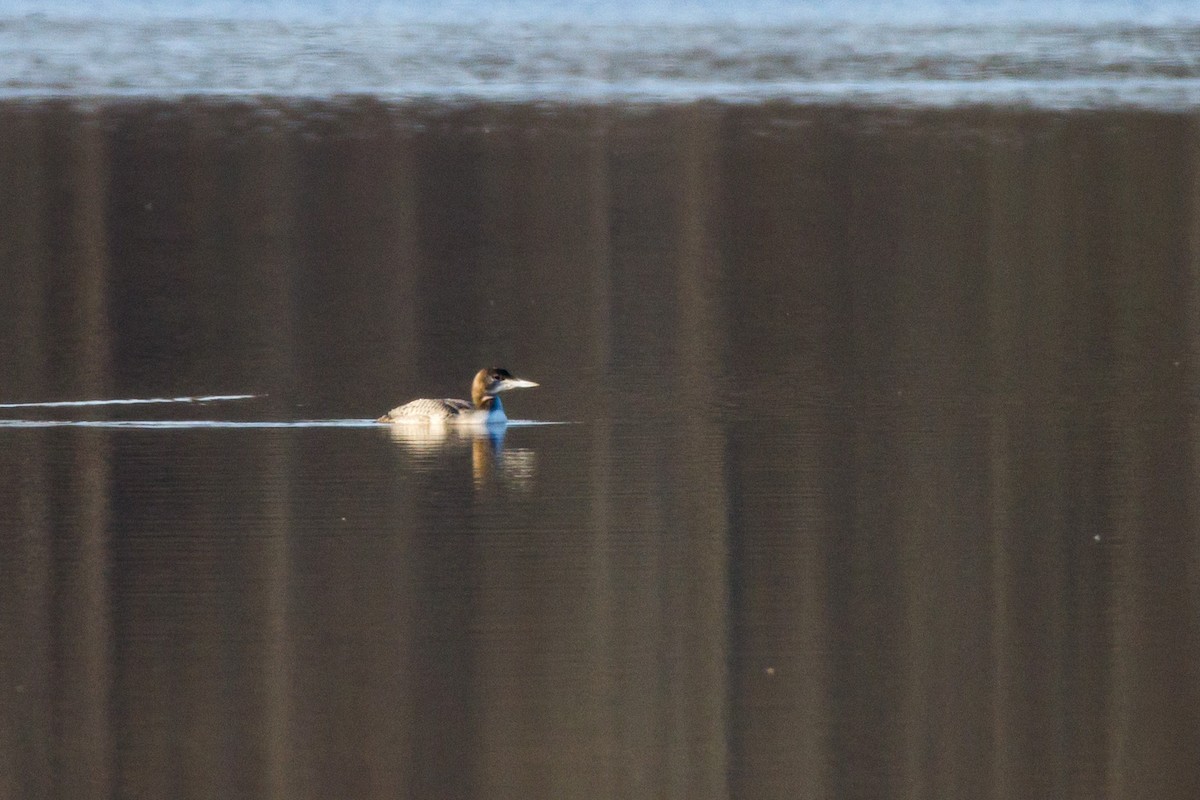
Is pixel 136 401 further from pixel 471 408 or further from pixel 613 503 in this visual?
pixel 613 503

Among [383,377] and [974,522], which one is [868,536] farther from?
[383,377]

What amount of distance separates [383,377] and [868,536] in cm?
457

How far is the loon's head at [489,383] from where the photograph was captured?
11.9 m

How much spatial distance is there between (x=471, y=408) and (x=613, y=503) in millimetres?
2163

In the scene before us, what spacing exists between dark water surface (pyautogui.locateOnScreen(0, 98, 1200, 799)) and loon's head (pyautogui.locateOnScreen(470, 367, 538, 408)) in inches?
9.2

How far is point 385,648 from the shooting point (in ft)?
25.7

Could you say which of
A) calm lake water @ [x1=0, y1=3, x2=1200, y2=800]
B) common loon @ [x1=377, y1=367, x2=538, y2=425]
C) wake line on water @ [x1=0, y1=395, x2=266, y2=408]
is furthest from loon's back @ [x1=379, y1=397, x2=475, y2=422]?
wake line on water @ [x1=0, y1=395, x2=266, y2=408]

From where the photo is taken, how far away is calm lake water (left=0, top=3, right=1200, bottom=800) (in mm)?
6980

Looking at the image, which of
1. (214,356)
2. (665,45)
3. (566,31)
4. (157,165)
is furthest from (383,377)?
(566,31)

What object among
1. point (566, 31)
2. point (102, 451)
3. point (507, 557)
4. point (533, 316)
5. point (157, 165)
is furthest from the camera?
point (566, 31)

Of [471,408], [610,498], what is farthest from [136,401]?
[610,498]

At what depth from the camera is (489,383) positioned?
1189cm

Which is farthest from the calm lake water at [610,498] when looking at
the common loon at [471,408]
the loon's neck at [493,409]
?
the loon's neck at [493,409]

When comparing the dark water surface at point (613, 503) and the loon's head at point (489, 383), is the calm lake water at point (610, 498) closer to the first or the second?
the dark water surface at point (613, 503)
